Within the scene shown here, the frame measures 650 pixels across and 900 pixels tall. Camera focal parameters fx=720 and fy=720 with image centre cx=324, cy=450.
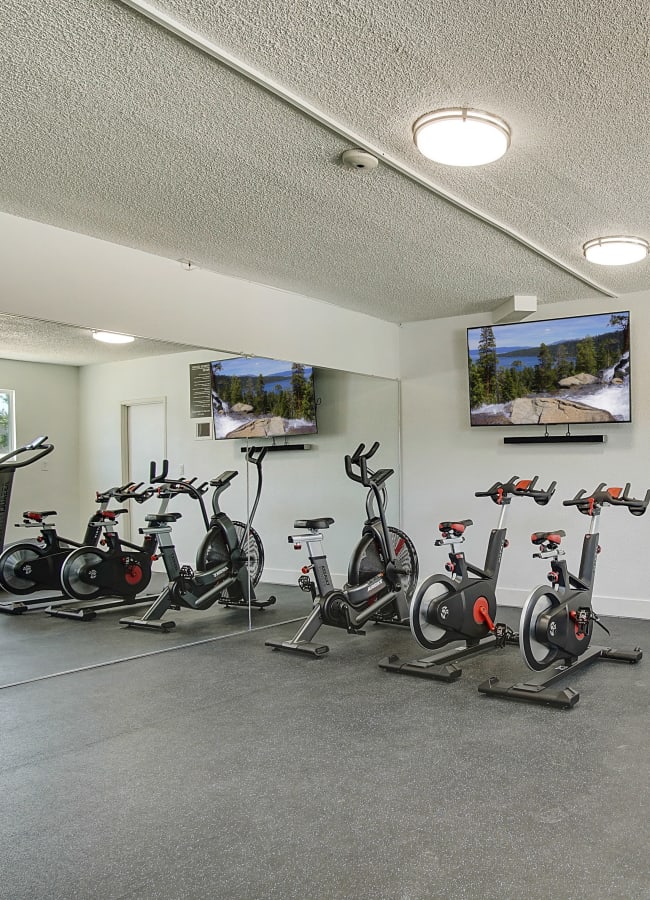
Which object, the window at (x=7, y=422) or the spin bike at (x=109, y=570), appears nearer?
the window at (x=7, y=422)

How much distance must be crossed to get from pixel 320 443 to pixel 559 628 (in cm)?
272

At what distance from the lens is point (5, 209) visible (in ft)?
13.1

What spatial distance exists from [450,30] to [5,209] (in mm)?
2707

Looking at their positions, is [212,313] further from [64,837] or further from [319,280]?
[64,837]

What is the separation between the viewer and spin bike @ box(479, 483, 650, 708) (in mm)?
3972

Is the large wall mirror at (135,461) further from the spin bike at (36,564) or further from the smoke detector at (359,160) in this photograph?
the smoke detector at (359,160)

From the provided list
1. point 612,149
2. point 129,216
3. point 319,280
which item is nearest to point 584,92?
point 612,149

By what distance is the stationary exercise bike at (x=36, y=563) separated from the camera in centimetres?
427

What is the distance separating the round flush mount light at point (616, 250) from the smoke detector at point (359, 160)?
6.41ft

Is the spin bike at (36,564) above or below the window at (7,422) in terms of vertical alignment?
below

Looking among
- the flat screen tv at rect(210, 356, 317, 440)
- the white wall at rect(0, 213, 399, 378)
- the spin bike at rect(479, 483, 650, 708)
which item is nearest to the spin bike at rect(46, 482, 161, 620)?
the flat screen tv at rect(210, 356, 317, 440)

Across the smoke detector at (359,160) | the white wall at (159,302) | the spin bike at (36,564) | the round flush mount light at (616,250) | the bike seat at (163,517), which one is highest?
the smoke detector at (359,160)

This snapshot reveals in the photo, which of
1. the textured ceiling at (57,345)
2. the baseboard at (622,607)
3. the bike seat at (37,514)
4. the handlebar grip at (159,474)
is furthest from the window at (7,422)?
the baseboard at (622,607)

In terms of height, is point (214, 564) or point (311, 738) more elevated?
point (214, 564)
